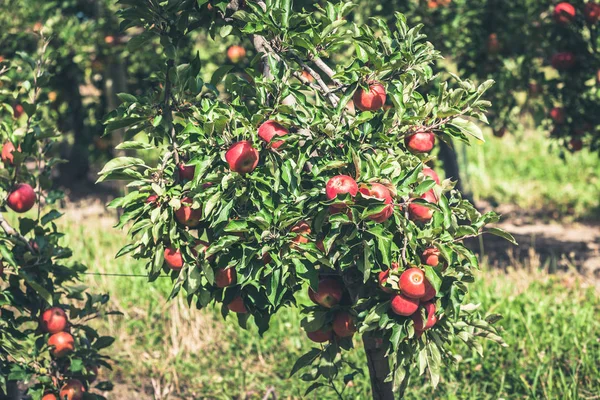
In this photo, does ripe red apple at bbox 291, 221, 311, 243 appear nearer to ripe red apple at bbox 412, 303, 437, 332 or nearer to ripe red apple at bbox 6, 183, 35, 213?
ripe red apple at bbox 412, 303, 437, 332

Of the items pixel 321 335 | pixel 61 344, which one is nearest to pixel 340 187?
pixel 321 335

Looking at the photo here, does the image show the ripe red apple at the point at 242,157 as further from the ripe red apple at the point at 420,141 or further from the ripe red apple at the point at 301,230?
the ripe red apple at the point at 420,141

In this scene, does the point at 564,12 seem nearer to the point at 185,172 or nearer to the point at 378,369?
the point at 378,369

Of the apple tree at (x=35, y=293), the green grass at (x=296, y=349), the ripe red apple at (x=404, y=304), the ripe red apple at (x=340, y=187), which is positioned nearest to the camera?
the ripe red apple at (x=340, y=187)

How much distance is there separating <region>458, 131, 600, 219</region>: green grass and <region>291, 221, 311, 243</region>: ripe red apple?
230 inches

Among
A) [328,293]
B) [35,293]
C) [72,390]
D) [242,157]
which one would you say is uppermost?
[242,157]

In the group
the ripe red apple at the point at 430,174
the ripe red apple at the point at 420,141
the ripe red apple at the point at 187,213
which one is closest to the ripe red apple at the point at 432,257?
the ripe red apple at the point at 430,174

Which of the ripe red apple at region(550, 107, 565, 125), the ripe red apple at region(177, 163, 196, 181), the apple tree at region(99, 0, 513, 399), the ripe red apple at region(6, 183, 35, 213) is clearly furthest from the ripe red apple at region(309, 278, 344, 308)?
the ripe red apple at region(550, 107, 565, 125)

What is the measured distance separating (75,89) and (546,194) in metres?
5.69

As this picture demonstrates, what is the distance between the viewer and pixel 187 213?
2.22 meters

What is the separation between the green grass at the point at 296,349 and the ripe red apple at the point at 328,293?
3.55 ft

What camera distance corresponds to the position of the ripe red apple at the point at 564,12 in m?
4.51

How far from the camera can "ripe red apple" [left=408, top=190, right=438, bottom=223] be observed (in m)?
2.16

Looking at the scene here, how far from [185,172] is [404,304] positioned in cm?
85
